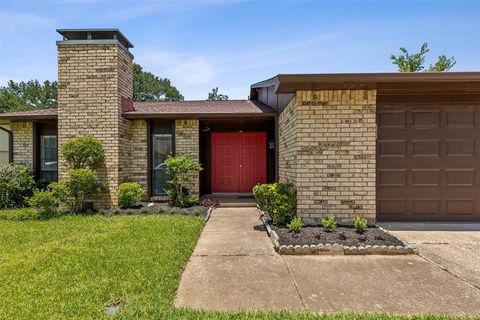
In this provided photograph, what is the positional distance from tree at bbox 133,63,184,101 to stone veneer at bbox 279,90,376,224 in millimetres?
31287

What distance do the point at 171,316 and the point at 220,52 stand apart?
913 centimetres

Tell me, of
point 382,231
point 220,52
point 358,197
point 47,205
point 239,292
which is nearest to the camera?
point 239,292

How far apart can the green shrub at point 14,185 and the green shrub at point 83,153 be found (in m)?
1.54

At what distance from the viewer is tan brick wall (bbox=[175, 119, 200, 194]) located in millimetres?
8156

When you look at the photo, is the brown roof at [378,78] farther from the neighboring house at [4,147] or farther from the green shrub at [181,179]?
the neighboring house at [4,147]

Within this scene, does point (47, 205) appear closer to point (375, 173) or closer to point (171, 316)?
point (171, 316)

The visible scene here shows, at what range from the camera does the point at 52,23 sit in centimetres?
767

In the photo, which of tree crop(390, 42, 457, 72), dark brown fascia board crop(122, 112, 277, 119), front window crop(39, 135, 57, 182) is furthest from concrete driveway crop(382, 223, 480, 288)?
tree crop(390, 42, 457, 72)

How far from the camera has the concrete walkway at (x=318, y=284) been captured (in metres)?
2.64

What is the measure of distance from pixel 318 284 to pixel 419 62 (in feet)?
83.0

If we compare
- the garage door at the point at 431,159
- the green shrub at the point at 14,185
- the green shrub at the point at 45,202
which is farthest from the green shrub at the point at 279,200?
the green shrub at the point at 14,185

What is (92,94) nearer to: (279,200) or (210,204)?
(210,204)

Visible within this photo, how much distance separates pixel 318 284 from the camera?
3.09 meters

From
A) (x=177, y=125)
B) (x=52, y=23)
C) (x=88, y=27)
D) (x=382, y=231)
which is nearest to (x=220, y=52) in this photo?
(x=177, y=125)
